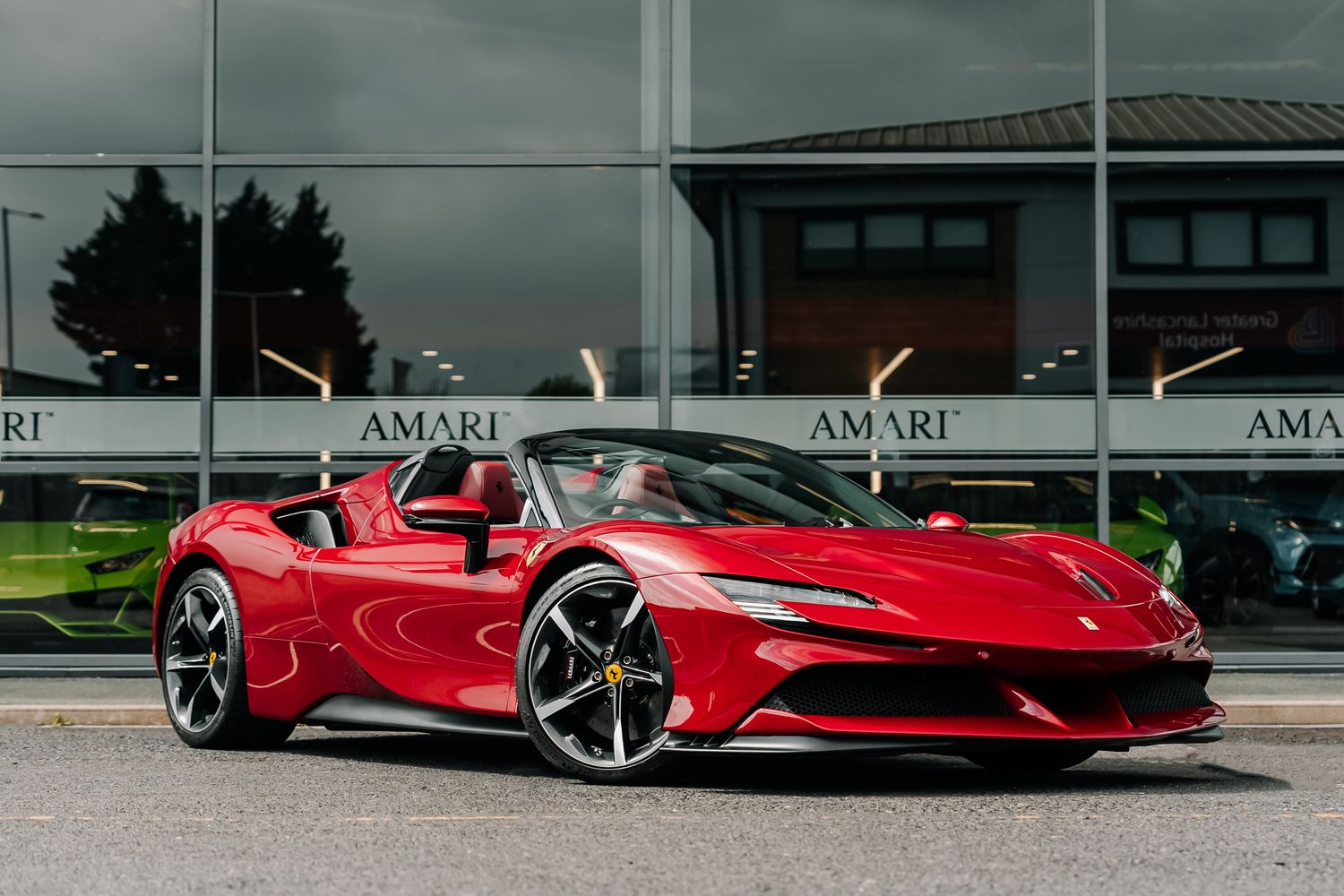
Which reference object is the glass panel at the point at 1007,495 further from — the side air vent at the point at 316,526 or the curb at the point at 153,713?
the side air vent at the point at 316,526

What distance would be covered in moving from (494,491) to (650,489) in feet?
2.75

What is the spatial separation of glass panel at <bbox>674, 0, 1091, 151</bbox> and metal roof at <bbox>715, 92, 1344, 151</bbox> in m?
0.01

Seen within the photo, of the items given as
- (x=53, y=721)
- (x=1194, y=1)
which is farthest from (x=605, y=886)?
(x=1194, y=1)

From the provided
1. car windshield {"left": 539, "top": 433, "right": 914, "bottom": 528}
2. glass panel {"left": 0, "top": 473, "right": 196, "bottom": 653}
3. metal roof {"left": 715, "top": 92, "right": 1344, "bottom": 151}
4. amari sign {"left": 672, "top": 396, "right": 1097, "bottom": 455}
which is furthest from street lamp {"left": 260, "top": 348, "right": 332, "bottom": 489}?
car windshield {"left": 539, "top": 433, "right": 914, "bottom": 528}

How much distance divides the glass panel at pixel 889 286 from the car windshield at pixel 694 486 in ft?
14.0

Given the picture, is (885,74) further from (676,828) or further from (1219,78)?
(676,828)

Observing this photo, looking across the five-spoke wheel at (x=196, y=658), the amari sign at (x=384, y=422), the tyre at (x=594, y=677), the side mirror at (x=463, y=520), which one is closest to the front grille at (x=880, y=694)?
the tyre at (x=594, y=677)

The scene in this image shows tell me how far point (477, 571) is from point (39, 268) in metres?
6.42

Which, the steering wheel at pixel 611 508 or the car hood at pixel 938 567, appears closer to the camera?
the car hood at pixel 938 567

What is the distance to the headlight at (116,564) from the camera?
404 inches

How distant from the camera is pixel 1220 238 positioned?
410 inches

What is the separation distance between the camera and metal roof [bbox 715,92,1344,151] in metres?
10.5

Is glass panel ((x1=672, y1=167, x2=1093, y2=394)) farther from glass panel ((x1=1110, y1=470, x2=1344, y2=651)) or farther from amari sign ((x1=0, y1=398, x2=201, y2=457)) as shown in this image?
amari sign ((x1=0, y1=398, x2=201, y2=457))

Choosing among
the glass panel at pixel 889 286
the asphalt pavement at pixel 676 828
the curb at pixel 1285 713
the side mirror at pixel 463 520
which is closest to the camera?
the asphalt pavement at pixel 676 828
